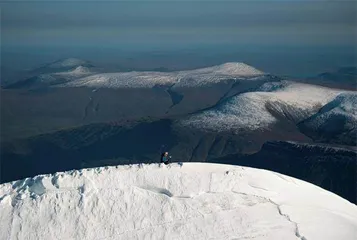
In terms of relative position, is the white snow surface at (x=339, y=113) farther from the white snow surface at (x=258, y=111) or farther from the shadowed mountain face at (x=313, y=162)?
the shadowed mountain face at (x=313, y=162)

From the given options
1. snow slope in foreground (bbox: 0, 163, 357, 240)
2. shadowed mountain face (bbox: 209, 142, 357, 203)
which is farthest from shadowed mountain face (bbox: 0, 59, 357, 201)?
snow slope in foreground (bbox: 0, 163, 357, 240)

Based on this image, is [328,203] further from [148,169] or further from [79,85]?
[79,85]

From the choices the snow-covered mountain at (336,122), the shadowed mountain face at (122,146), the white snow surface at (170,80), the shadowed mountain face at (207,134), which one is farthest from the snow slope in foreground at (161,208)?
the white snow surface at (170,80)

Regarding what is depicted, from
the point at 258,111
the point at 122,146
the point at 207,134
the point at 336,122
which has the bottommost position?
the point at 122,146

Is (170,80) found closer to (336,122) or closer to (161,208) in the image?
(336,122)

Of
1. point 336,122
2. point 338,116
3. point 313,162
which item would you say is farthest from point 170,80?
point 313,162
